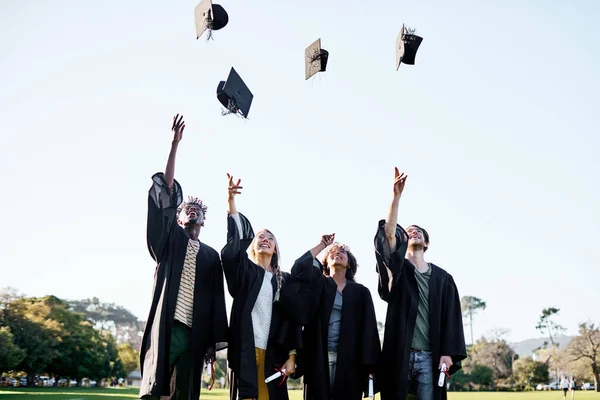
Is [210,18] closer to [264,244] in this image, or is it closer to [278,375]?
[264,244]

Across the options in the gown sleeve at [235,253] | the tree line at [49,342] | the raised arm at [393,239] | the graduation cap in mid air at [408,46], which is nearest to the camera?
the gown sleeve at [235,253]

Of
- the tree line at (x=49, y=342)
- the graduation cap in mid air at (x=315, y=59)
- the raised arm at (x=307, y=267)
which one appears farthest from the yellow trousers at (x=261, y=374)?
the tree line at (x=49, y=342)

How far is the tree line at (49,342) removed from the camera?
43.9 meters

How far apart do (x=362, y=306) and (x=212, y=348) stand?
1.69 meters

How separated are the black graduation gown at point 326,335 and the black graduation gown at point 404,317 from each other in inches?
8.7

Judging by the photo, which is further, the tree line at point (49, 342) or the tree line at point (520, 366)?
the tree line at point (520, 366)

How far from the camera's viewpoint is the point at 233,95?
807 centimetres

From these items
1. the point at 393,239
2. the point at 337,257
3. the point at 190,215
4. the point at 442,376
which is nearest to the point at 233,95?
the point at 190,215

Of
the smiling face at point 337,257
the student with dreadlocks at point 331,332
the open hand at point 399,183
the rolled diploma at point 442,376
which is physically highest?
the open hand at point 399,183

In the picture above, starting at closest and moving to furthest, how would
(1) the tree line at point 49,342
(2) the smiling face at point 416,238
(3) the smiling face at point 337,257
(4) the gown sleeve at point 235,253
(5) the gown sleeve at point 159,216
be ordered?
1. (5) the gown sleeve at point 159,216
2. (4) the gown sleeve at point 235,253
3. (2) the smiling face at point 416,238
4. (3) the smiling face at point 337,257
5. (1) the tree line at point 49,342

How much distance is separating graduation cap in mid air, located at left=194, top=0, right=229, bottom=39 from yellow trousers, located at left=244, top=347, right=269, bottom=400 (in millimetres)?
4188

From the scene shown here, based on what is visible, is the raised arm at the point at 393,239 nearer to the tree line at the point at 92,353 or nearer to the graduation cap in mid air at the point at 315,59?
the graduation cap in mid air at the point at 315,59

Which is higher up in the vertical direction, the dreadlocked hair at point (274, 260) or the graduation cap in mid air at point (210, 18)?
the graduation cap in mid air at point (210, 18)

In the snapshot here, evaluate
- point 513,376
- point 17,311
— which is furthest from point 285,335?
point 513,376
